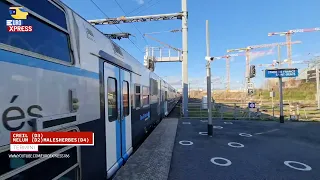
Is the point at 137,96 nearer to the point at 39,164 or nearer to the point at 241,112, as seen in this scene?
the point at 39,164

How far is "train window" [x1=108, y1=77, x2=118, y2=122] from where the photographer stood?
13.9 feet

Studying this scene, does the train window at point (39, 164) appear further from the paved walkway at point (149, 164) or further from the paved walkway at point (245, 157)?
the paved walkway at point (245, 157)

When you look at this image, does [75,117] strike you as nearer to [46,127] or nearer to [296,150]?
[46,127]

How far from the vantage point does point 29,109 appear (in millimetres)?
1980

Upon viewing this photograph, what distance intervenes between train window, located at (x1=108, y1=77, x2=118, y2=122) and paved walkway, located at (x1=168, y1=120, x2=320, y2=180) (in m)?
1.75

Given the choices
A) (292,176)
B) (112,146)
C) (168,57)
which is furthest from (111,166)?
(168,57)

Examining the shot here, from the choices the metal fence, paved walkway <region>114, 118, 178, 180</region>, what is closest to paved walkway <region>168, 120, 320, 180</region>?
paved walkway <region>114, 118, 178, 180</region>

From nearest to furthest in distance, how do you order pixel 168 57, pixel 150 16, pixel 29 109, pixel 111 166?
pixel 29 109 → pixel 111 166 → pixel 150 16 → pixel 168 57

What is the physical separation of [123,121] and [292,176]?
3.83 metres

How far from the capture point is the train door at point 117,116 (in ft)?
13.5

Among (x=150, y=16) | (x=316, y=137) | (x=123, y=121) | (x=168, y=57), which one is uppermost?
(x=150, y=16)

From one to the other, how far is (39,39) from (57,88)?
535 millimetres

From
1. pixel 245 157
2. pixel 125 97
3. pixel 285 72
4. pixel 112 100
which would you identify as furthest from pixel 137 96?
pixel 285 72

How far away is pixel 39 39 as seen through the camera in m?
2.23
